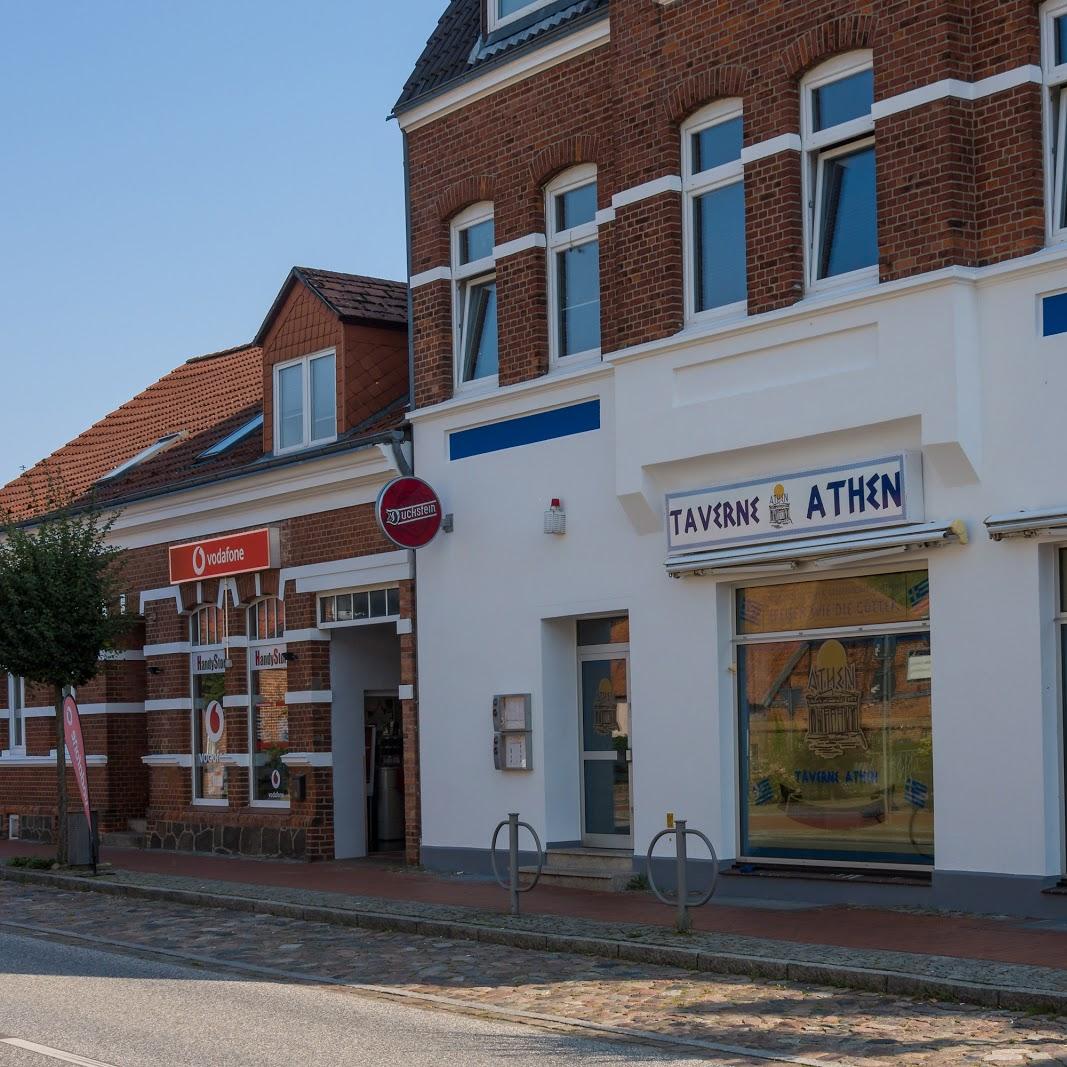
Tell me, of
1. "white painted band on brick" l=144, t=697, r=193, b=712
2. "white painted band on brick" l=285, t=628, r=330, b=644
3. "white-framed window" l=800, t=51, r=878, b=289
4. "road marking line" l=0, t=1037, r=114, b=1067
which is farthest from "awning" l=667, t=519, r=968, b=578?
"white painted band on brick" l=144, t=697, r=193, b=712

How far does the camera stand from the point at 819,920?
1328 cm

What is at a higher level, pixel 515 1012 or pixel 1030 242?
pixel 1030 242

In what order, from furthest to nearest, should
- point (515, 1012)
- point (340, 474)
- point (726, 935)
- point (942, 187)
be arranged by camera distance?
point (340, 474), point (942, 187), point (726, 935), point (515, 1012)

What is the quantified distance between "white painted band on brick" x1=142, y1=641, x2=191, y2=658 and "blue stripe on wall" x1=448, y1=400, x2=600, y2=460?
253 inches

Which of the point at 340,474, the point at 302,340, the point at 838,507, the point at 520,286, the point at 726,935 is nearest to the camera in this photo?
the point at 726,935

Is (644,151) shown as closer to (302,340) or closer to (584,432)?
(584,432)

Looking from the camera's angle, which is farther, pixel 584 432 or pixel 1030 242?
pixel 584 432

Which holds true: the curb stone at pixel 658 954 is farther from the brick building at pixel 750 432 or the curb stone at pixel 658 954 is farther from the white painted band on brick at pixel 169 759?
the white painted band on brick at pixel 169 759

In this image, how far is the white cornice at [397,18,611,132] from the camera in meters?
17.1

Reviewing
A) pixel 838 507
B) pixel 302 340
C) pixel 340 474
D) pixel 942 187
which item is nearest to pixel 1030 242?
pixel 942 187

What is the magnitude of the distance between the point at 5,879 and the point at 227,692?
360cm

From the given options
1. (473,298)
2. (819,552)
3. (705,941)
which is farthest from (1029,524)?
(473,298)

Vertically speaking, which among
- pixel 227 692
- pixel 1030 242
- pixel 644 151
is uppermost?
pixel 644 151

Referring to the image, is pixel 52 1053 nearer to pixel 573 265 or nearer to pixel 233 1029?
pixel 233 1029
